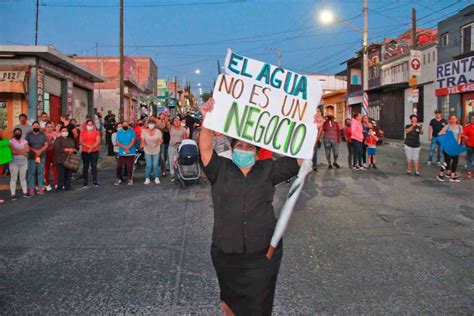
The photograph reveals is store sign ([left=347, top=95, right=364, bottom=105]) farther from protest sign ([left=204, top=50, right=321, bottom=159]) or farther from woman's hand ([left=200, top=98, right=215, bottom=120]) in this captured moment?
woman's hand ([left=200, top=98, right=215, bottom=120])

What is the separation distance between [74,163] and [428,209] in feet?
27.2

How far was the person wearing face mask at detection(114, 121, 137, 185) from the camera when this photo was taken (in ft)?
39.7

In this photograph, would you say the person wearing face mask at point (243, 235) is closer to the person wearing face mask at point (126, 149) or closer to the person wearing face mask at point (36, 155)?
the person wearing face mask at point (36, 155)

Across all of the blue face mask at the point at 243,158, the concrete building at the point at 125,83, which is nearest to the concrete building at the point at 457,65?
the concrete building at the point at 125,83

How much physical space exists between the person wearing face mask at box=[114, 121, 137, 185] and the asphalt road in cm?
216

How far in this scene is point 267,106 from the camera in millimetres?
3602

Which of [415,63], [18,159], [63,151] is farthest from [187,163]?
[415,63]

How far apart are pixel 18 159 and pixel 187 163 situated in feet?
12.9

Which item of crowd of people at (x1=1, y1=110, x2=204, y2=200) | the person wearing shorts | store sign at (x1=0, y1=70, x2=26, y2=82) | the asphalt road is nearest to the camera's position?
the asphalt road

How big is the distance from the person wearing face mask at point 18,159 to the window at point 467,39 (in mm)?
22144

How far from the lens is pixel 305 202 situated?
913cm

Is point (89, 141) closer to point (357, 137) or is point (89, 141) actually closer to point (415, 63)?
point (357, 137)

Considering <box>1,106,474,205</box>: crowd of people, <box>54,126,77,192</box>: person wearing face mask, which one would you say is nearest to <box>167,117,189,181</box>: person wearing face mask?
<box>1,106,474,205</box>: crowd of people

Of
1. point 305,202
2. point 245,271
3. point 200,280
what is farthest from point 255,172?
point 305,202
